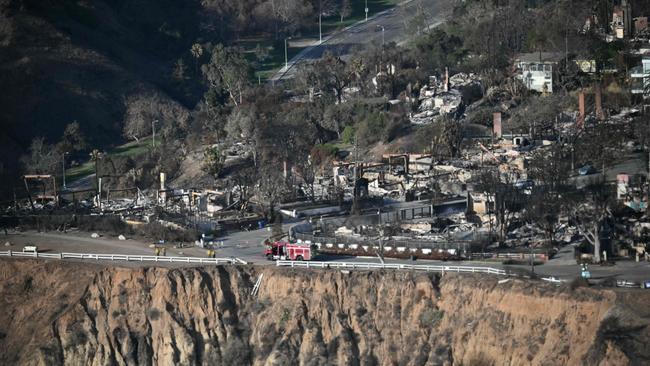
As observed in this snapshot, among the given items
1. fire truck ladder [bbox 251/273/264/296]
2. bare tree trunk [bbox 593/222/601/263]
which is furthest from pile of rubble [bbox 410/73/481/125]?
bare tree trunk [bbox 593/222/601/263]

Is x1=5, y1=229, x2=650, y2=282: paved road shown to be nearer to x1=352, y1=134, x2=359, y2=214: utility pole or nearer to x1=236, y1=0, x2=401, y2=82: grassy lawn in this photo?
x1=352, y1=134, x2=359, y2=214: utility pole

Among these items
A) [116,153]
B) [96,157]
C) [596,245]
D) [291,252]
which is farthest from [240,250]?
[116,153]

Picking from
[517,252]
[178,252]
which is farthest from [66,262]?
[517,252]

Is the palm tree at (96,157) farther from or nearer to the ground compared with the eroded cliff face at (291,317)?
farther from the ground

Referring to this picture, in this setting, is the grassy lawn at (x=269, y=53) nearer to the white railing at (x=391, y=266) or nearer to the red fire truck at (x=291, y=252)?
the red fire truck at (x=291, y=252)

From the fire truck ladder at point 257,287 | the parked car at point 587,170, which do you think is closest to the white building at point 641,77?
the parked car at point 587,170

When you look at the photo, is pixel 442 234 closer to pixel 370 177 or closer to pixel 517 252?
pixel 517 252
